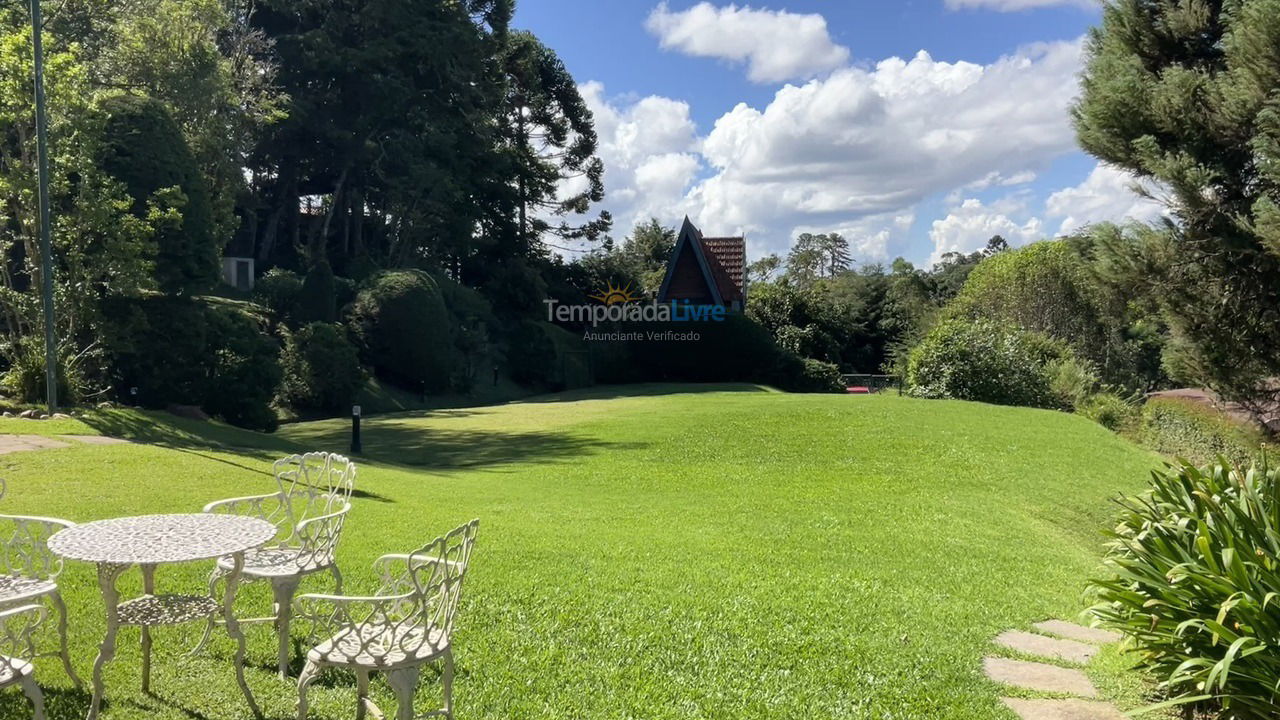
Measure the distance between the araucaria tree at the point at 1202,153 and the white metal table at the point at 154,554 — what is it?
697cm

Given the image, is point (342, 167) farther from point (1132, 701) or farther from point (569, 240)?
point (1132, 701)

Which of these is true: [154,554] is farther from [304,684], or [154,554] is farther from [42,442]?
[42,442]

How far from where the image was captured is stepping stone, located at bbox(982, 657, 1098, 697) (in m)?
4.87

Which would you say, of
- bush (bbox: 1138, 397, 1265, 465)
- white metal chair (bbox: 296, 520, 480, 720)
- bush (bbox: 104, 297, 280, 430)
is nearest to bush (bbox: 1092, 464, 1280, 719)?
white metal chair (bbox: 296, 520, 480, 720)

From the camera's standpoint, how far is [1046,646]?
5992 mm

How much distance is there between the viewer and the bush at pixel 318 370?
2539cm

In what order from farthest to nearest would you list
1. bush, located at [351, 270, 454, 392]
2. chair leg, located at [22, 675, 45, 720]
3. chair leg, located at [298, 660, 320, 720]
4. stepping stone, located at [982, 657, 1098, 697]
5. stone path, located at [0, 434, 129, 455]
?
bush, located at [351, 270, 454, 392]
stone path, located at [0, 434, 129, 455]
stepping stone, located at [982, 657, 1098, 697]
chair leg, located at [298, 660, 320, 720]
chair leg, located at [22, 675, 45, 720]

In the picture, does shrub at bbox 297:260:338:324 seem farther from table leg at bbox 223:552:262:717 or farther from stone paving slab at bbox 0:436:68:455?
table leg at bbox 223:552:262:717

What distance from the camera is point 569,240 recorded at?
4669 centimetres

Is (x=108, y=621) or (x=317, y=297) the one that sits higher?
(x=317, y=297)

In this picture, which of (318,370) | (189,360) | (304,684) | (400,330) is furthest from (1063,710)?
(400,330)

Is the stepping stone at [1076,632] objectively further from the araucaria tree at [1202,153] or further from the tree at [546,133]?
the tree at [546,133]

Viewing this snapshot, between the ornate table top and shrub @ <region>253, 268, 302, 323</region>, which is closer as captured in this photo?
the ornate table top

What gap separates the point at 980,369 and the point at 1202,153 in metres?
22.2
